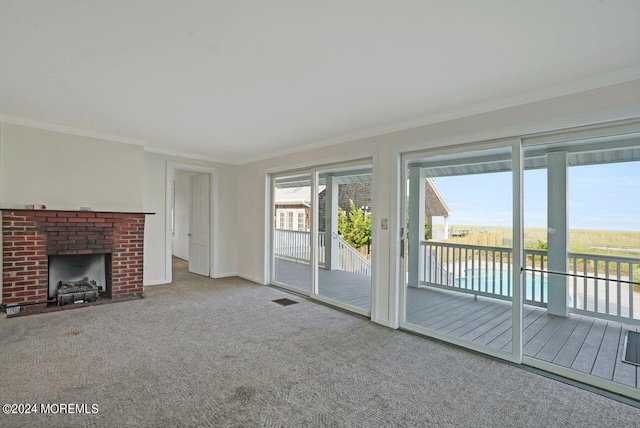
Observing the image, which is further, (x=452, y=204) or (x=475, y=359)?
(x=452, y=204)

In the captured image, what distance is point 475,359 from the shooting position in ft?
9.80

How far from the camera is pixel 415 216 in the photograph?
3928 mm

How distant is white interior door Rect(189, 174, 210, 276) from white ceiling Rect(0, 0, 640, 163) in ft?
10.1

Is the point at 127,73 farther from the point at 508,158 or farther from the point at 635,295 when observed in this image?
the point at 635,295

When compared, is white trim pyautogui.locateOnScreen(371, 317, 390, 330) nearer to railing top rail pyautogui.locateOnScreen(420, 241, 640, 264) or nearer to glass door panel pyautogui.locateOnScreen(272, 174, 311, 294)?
railing top rail pyautogui.locateOnScreen(420, 241, 640, 264)

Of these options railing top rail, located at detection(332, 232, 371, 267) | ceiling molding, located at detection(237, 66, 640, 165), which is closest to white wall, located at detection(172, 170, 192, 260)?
railing top rail, located at detection(332, 232, 371, 267)

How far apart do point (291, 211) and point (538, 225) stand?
14.0 ft

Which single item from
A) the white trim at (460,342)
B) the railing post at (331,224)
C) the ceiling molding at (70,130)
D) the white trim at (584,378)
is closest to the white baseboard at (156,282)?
the ceiling molding at (70,130)

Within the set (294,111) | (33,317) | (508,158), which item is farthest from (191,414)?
(508,158)

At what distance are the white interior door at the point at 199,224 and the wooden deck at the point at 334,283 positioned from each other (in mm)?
1652

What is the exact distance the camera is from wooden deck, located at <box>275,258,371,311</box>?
4939 millimetres

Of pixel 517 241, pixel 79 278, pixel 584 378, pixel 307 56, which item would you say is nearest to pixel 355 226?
pixel 517 241

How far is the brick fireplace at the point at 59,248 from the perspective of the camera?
13.2 ft

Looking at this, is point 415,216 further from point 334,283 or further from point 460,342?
point 334,283
